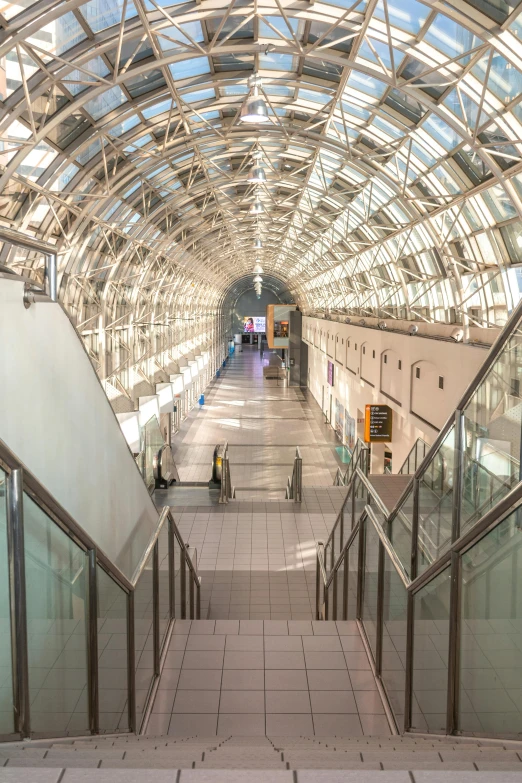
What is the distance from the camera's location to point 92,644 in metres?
3.79

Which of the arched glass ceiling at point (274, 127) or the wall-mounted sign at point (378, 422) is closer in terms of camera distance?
the arched glass ceiling at point (274, 127)

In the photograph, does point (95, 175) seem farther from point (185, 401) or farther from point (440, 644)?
point (185, 401)

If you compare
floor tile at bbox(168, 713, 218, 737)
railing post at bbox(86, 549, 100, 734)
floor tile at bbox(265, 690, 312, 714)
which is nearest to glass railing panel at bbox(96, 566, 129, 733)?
railing post at bbox(86, 549, 100, 734)

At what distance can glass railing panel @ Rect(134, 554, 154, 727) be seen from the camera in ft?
15.8

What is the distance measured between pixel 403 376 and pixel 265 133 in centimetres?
765

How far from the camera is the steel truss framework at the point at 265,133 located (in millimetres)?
11023

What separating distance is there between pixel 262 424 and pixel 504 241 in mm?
19489

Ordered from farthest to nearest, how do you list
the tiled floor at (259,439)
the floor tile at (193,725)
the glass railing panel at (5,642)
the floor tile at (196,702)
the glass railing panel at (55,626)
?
the tiled floor at (259,439) < the floor tile at (196,702) < the floor tile at (193,725) < the glass railing panel at (55,626) < the glass railing panel at (5,642)

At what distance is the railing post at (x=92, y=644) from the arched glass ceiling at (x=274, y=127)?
8.19 metres

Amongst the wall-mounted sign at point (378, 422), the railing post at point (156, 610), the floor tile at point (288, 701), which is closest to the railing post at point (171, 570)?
the railing post at point (156, 610)

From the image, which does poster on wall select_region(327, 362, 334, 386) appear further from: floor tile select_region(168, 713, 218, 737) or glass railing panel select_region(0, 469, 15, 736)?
glass railing panel select_region(0, 469, 15, 736)

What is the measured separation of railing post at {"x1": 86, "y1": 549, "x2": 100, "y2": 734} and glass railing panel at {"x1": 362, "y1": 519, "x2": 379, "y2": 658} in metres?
2.72

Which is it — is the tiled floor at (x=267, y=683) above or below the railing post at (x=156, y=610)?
below

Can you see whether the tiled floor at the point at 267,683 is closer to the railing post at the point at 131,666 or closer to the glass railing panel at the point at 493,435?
the railing post at the point at 131,666
